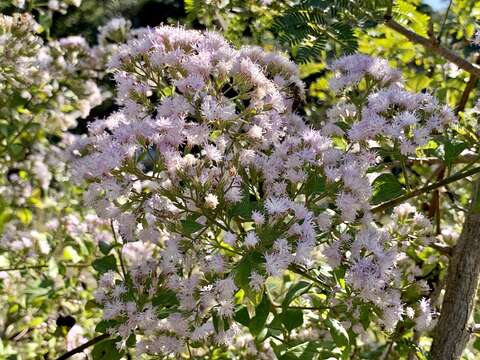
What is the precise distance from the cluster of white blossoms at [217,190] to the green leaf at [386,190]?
31mm

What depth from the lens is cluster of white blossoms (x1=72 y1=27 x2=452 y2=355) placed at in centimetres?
125

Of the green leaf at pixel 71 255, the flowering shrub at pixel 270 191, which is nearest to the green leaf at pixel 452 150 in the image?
the flowering shrub at pixel 270 191

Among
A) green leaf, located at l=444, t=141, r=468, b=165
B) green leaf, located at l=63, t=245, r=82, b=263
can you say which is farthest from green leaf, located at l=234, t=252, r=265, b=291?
green leaf, located at l=63, t=245, r=82, b=263

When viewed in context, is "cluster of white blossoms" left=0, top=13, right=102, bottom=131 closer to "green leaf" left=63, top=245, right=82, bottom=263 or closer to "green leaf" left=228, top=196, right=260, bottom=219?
"green leaf" left=63, top=245, right=82, bottom=263

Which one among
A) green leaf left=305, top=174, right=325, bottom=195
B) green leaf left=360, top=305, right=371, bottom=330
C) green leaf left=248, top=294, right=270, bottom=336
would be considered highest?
green leaf left=305, top=174, right=325, bottom=195

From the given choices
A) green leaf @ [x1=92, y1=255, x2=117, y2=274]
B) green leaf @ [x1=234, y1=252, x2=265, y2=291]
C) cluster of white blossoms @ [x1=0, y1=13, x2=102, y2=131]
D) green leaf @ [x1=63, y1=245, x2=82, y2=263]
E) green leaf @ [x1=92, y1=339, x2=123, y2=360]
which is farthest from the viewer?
cluster of white blossoms @ [x1=0, y1=13, x2=102, y2=131]

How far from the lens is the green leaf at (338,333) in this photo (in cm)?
129

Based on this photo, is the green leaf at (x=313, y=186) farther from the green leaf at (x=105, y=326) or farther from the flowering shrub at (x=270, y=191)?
the green leaf at (x=105, y=326)

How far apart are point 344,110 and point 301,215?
512 millimetres

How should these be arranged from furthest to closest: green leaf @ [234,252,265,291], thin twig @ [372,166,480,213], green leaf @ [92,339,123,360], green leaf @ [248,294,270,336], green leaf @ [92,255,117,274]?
green leaf @ [92,255,117,274], green leaf @ [92,339,123,360], thin twig @ [372,166,480,213], green leaf @ [248,294,270,336], green leaf @ [234,252,265,291]

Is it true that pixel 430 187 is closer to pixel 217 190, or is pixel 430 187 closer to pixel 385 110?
pixel 385 110

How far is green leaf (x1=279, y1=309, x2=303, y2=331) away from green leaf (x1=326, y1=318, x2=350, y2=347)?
64 mm

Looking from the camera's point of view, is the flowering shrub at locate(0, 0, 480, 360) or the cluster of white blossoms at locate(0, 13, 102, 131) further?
the cluster of white blossoms at locate(0, 13, 102, 131)

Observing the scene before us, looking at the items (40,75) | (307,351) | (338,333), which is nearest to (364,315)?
(338,333)
